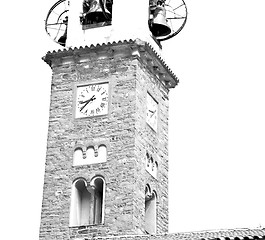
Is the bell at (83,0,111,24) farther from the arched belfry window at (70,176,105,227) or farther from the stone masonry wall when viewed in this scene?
the arched belfry window at (70,176,105,227)

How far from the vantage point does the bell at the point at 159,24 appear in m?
34.8

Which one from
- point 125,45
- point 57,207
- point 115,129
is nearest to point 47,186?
point 57,207

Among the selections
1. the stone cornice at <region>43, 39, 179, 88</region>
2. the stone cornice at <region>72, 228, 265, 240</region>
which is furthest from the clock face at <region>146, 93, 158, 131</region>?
the stone cornice at <region>72, 228, 265, 240</region>

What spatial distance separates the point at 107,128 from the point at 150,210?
3.07 metres

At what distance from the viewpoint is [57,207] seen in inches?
1248

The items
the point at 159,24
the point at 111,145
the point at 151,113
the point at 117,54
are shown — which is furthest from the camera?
the point at 159,24

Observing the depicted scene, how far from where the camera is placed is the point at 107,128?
1273 inches

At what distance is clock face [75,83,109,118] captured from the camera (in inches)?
1291

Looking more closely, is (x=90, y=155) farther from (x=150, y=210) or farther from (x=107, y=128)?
(x=150, y=210)

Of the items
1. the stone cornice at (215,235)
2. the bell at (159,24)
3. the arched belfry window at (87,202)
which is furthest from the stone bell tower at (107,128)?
the stone cornice at (215,235)

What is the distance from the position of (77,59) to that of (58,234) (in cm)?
620

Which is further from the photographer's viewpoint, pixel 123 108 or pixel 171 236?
pixel 123 108

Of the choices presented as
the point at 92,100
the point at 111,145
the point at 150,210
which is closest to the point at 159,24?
the point at 92,100

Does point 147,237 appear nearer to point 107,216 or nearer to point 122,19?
point 107,216
